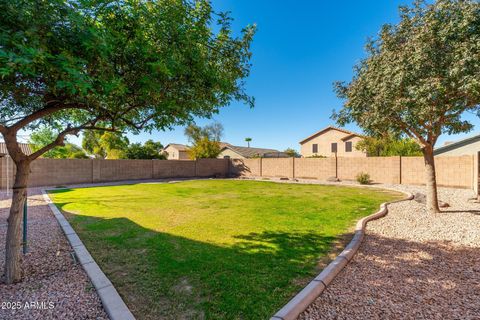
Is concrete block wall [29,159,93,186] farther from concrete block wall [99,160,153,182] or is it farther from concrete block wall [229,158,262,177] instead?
concrete block wall [229,158,262,177]

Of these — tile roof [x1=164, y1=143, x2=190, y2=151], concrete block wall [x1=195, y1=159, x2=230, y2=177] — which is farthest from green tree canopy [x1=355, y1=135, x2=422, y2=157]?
tile roof [x1=164, y1=143, x2=190, y2=151]

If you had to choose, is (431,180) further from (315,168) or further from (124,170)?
(124,170)

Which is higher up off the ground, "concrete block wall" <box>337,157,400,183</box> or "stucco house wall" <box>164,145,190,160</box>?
"stucco house wall" <box>164,145,190,160</box>

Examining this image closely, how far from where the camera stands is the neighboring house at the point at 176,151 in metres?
41.2

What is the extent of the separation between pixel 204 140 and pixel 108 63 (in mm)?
22217

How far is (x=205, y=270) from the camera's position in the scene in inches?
130

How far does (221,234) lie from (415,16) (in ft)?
24.2

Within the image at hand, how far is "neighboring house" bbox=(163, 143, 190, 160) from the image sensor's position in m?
41.2

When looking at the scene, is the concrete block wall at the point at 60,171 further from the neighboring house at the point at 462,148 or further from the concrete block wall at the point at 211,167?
the neighboring house at the point at 462,148

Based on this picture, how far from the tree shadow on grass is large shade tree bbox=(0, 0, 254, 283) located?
1539 mm

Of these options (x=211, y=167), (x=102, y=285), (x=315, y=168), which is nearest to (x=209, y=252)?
(x=102, y=285)

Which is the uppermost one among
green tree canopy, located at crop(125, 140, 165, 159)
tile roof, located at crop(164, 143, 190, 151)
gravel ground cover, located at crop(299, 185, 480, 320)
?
tile roof, located at crop(164, 143, 190, 151)

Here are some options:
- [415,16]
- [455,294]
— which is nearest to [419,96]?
[415,16]

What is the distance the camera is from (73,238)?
4.57 m
